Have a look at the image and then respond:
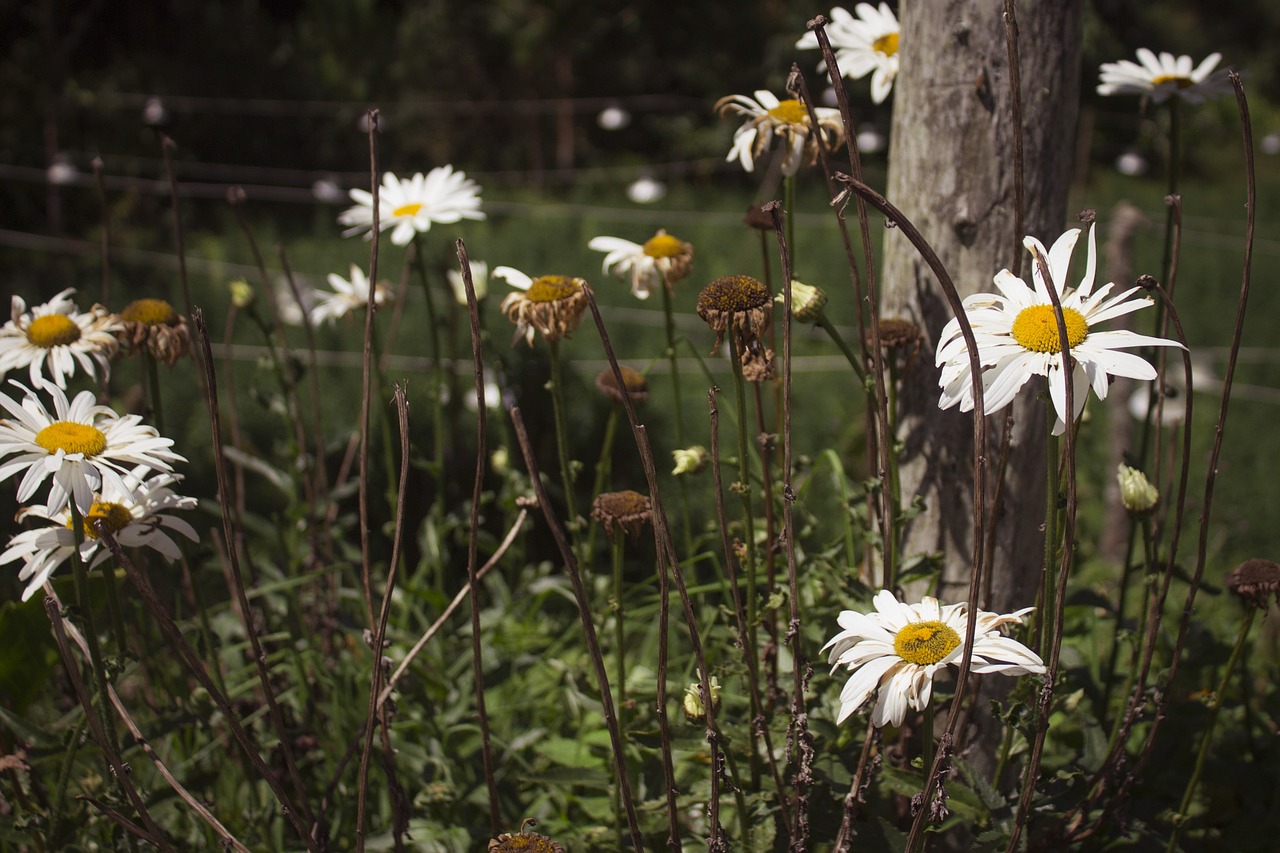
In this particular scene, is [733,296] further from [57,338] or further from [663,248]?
Answer: [57,338]

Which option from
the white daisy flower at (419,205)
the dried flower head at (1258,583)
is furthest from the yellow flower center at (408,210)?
the dried flower head at (1258,583)

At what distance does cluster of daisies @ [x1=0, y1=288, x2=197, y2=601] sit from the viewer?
1052 mm

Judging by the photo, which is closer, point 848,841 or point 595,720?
point 848,841

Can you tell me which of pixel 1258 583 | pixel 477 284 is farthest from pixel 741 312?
pixel 477 284

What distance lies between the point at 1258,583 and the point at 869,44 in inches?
35.7

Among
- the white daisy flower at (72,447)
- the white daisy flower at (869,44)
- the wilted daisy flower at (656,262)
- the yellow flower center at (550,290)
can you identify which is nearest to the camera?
the white daisy flower at (72,447)

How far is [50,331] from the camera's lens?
1.36m

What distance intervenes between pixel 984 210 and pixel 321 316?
1.15m

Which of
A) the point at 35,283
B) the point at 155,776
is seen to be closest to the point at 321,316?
the point at 155,776

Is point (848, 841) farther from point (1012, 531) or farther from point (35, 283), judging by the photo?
point (35, 283)

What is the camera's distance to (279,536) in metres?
1.94

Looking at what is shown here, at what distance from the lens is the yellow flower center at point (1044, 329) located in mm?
933

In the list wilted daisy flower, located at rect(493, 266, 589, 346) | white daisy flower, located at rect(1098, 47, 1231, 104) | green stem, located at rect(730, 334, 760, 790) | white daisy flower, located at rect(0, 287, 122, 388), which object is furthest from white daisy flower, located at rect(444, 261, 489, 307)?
white daisy flower, located at rect(1098, 47, 1231, 104)

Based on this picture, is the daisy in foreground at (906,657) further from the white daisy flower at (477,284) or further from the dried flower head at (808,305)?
the white daisy flower at (477,284)
